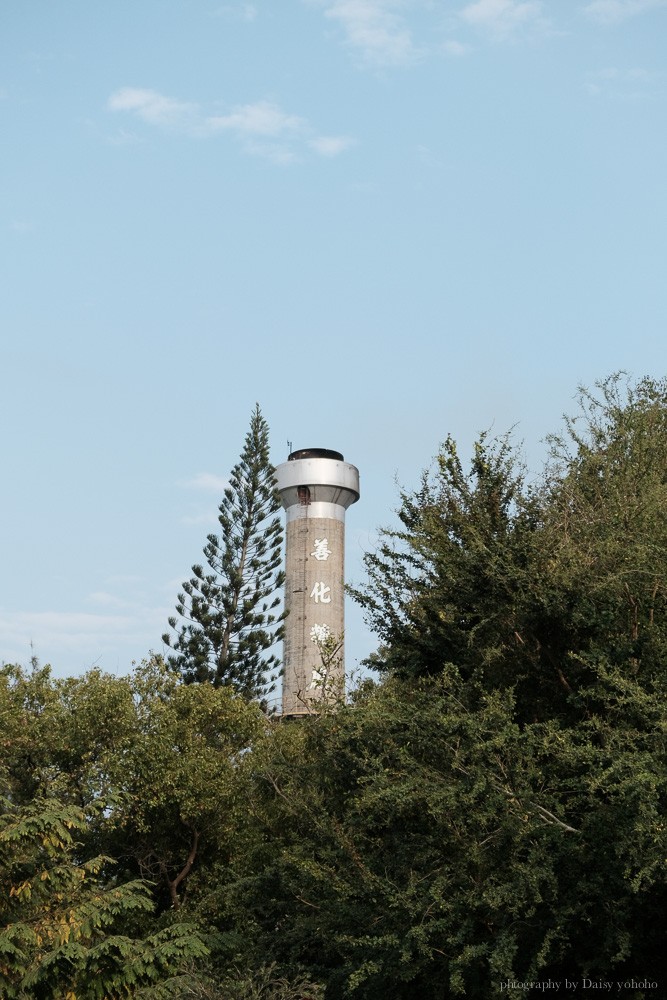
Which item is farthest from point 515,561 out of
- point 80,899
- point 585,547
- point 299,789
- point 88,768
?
point 88,768

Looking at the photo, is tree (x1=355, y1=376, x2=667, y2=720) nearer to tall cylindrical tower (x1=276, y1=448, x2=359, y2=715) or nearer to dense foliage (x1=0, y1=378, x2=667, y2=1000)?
dense foliage (x1=0, y1=378, x2=667, y2=1000)

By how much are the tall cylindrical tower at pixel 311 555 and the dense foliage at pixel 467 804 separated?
19.8 meters

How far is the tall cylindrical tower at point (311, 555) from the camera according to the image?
40344mm

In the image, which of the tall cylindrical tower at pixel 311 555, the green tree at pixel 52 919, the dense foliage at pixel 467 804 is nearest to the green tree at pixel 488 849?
the dense foliage at pixel 467 804

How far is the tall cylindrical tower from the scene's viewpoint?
40344 mm

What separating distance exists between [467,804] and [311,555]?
2844cm

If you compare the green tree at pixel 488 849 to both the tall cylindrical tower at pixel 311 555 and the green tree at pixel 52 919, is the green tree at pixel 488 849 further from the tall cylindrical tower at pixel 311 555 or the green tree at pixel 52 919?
the tall cylindrical tower at pixel 311 555

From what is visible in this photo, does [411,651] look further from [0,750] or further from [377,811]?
[0,750]

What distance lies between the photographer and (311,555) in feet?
138

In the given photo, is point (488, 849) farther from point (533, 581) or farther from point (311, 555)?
point (311, 555)

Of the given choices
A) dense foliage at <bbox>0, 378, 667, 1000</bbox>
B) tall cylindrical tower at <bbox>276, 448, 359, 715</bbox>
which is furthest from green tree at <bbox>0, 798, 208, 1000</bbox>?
tall cylindrical tower at <bbox>276, 448, 359, 715</bbox>

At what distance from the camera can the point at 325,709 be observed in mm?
18844

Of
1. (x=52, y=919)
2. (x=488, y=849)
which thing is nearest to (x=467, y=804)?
(x=488, y=849)

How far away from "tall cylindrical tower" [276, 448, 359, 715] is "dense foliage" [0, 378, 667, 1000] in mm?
19817
